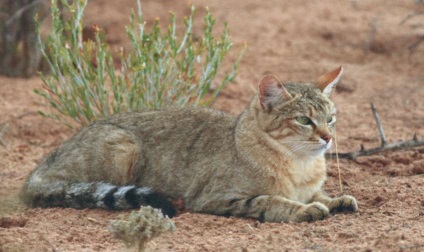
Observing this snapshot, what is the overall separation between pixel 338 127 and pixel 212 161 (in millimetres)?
2852

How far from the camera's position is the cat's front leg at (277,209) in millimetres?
5816

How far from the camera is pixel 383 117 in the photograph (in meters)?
9.23

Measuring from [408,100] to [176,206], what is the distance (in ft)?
14.3

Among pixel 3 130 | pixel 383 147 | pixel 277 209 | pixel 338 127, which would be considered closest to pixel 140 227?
pixel 277 209

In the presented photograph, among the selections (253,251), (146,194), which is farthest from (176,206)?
(253,251)

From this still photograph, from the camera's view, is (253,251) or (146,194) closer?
(253,251)

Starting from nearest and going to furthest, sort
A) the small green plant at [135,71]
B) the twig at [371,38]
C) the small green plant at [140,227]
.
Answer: the small green plant at [140,227] → the small green plant at [135,71] → the twig at [371,38]

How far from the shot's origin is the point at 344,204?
239 inches

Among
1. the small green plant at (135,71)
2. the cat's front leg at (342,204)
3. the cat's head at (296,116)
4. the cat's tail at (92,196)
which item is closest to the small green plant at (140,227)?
the cat's tail at (92,196)

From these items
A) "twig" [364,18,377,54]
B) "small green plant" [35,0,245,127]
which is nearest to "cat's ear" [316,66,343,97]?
"small green plant" [35,0,245,127]

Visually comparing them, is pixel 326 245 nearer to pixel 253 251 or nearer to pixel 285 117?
pixel 253 251

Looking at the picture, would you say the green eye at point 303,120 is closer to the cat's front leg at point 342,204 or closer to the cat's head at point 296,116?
the cat's head at point 296,116

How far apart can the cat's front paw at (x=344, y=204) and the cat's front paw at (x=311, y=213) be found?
0.88 feet

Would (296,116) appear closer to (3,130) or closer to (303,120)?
(303,120)
